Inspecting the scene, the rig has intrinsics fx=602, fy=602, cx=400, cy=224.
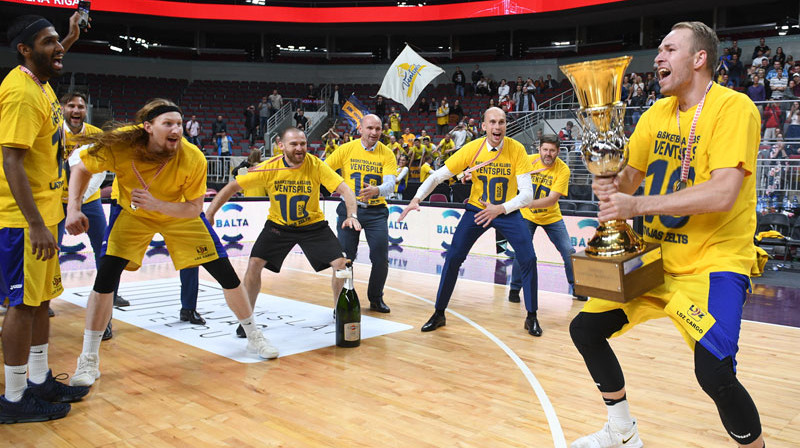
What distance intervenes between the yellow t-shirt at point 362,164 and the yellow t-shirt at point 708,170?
166 inches

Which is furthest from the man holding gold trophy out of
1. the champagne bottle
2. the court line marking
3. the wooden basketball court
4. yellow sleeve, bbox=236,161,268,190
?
yellow sleeve, bbox=236,161,268,190

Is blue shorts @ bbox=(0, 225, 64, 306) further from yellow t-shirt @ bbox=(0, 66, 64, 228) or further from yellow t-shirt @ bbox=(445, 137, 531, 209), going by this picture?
yellow t-shirt @ bbox=(445, 137, 531, 209)

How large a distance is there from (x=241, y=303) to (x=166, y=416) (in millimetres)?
1220

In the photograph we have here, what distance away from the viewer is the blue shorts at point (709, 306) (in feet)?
8.25

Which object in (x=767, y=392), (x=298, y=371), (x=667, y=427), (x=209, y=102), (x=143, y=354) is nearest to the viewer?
(x=667, y=427)

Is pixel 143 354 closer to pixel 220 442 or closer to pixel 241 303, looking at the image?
pixel 241 303

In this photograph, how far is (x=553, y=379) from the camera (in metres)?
4.45

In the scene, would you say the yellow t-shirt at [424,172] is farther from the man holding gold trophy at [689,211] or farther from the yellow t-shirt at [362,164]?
the man holding gold trophy at [689,211]

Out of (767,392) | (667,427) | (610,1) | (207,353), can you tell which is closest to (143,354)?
(207,353)

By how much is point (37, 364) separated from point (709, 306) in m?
3.77

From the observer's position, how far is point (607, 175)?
259cm

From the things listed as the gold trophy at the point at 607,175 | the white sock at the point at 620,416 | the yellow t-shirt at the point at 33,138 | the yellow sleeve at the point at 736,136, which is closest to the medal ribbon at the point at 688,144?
the yellow sleeve at the point at 736,136

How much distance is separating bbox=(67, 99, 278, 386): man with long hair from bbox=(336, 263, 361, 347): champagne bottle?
3.47 ft

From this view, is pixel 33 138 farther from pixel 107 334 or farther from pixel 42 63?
pixel 107 334
